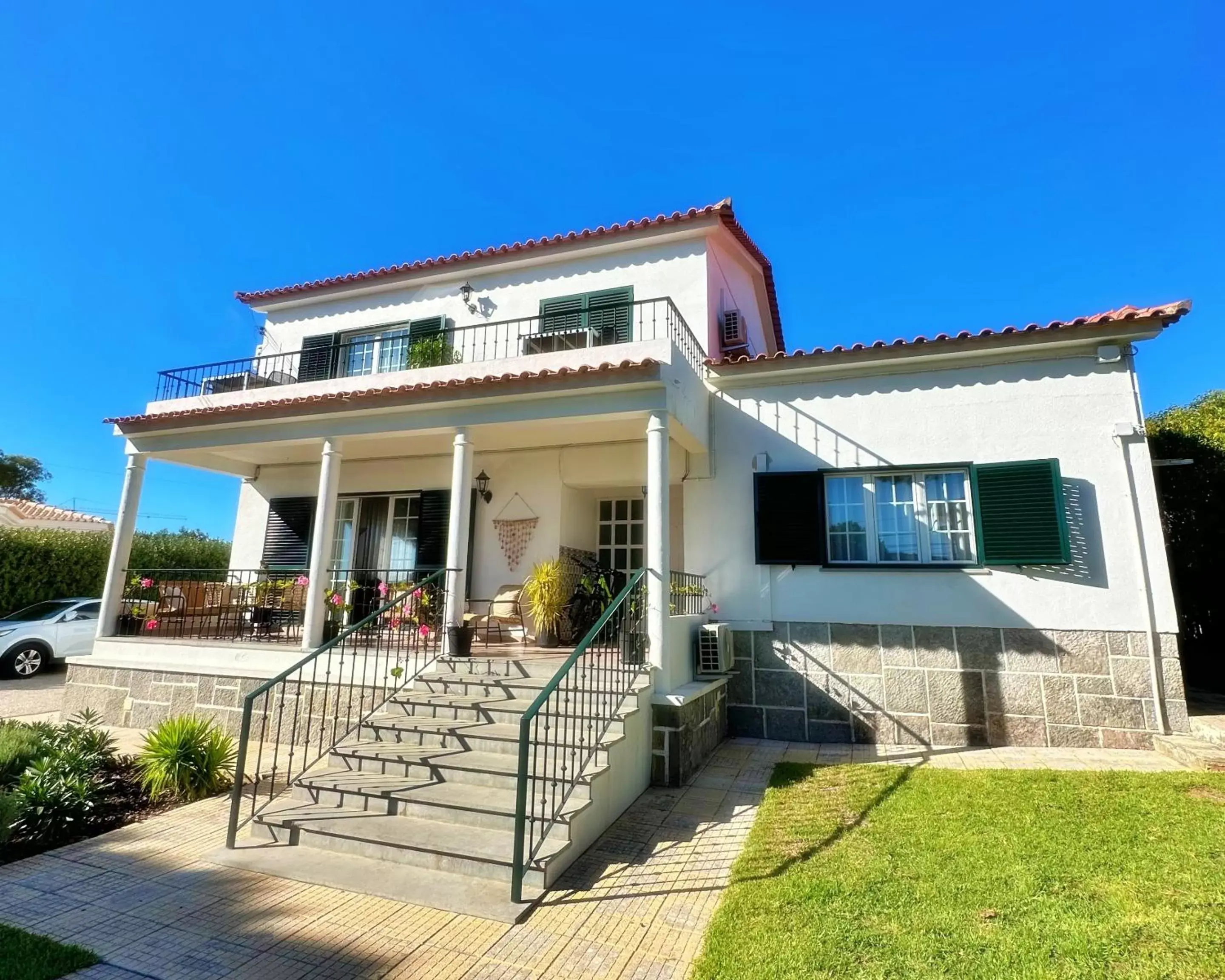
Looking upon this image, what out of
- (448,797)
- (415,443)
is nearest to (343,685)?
(448,797)

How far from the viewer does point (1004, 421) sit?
7.48 m

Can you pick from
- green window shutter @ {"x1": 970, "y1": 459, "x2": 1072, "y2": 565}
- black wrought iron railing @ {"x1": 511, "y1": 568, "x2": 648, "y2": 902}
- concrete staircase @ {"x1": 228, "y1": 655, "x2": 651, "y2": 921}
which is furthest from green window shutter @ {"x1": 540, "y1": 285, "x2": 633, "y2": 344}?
concrete staircase @ {"x1": 228, "y1": 655, "x2": 651, "y2": 921}

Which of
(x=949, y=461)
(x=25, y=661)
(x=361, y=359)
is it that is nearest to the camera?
(x=949, y=461)

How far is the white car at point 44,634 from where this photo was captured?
12844mm

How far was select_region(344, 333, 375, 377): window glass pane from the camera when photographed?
1198 centimetres

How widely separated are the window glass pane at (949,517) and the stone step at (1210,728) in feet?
9.22

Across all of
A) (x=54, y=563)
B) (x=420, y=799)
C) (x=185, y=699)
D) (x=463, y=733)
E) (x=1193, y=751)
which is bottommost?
(x=420, y=799)

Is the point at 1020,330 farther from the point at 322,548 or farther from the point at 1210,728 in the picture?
the point at 322,548

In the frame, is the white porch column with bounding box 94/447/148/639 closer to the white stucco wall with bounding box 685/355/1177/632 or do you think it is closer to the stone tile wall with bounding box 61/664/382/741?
the stone tile wall with bounding box 61/664/382/741

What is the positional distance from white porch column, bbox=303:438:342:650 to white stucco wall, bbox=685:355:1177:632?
5295 millimetres

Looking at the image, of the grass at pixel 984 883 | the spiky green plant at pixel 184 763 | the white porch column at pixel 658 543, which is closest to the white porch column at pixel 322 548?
the spiky green plant at pixel 184 763

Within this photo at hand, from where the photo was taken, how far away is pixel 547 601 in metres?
8.07

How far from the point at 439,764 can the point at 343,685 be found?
306 centimetres

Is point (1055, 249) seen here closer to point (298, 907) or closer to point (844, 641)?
point (844, 641)
